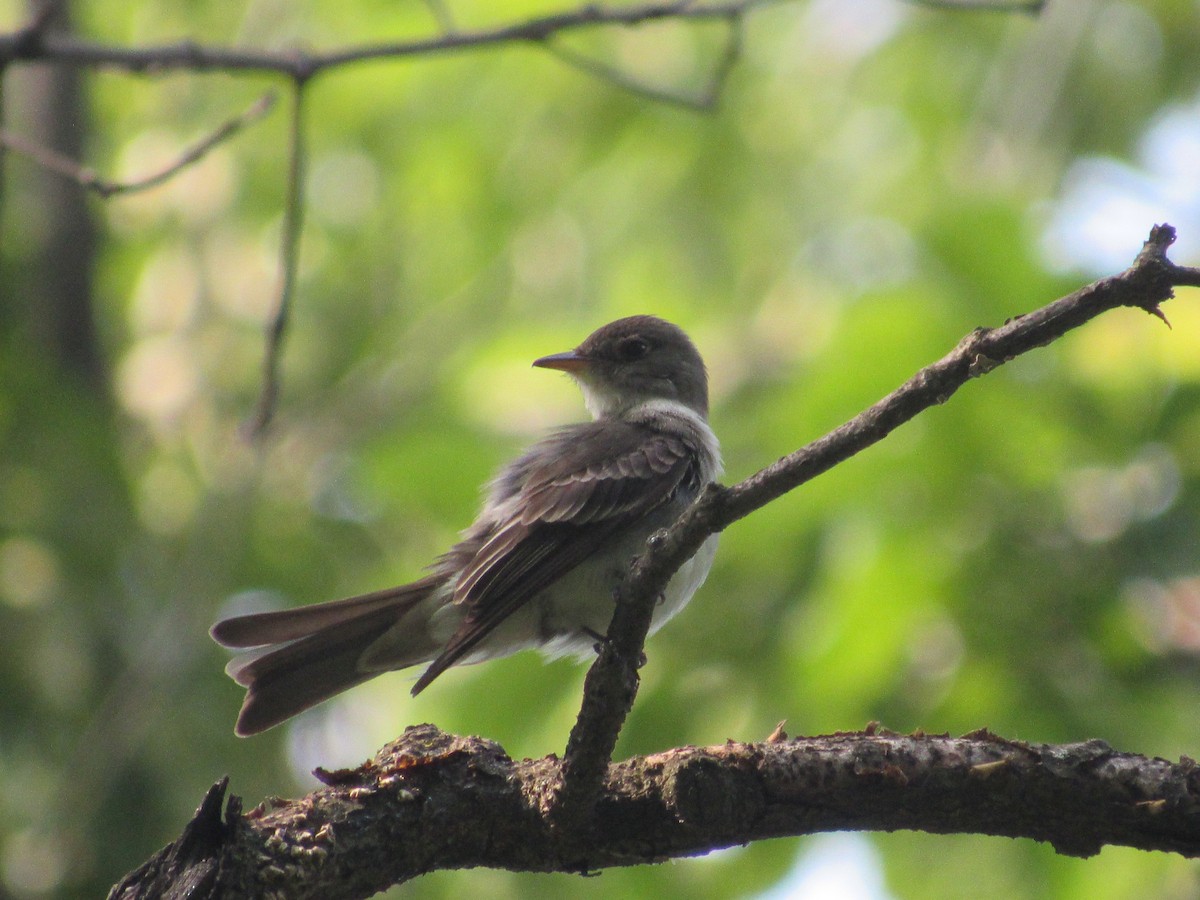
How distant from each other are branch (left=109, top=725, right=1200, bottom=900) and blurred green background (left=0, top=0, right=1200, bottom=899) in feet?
4.24

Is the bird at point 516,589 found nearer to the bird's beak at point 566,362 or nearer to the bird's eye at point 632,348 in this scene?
the bird's beak at point 566,362

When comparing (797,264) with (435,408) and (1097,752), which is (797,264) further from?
(1097,752)

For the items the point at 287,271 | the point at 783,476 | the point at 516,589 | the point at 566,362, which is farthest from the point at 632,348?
the point at 783,476

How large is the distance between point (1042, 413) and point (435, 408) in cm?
399

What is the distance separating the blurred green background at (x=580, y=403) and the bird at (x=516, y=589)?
233 mm

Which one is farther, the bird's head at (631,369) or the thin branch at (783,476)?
the bird's head at (631,369)

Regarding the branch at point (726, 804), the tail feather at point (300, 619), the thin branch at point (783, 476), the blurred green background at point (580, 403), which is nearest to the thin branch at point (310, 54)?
the blurred green background at point (580, 403)

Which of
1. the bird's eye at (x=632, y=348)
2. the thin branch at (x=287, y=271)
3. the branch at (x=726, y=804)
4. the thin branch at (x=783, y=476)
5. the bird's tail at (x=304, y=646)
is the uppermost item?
the bird's eye at (x=632, y=348)

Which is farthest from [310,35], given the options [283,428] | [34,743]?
[34,743]

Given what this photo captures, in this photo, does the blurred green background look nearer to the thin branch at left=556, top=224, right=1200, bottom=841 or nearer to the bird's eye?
the bird's eye

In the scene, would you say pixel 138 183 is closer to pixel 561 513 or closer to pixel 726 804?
pixel 561 513

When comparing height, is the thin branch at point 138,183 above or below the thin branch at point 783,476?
above

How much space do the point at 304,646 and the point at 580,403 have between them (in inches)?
137

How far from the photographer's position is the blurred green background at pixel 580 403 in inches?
183
